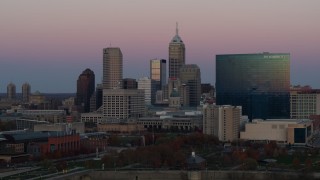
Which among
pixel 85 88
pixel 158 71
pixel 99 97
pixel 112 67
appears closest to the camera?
pixel 99 97

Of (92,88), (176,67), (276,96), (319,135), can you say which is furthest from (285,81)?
(176,67)

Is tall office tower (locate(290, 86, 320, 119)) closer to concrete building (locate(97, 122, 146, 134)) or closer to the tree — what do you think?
concrete building (locate(97, 122, 146, 134))

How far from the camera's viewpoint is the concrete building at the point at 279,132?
63.2 metres

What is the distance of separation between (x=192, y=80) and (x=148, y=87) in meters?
11.1

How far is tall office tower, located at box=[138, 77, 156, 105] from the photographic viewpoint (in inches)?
4853

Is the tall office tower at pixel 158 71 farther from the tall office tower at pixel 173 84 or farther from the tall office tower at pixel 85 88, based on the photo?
the tall office tower at pixel 85 88

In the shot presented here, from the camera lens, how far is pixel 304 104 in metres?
85.6

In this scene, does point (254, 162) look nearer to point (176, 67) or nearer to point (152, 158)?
point (152, 158)

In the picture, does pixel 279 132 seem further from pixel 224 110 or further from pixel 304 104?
pixel 304 104

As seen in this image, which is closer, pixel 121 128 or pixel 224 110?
pixel 224 110

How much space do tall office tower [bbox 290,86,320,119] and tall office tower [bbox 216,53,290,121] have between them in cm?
252

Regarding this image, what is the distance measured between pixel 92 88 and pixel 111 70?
28.4 ft

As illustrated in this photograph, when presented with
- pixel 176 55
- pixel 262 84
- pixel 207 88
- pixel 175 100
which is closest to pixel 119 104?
pixel 262 84

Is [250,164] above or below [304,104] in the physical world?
below
